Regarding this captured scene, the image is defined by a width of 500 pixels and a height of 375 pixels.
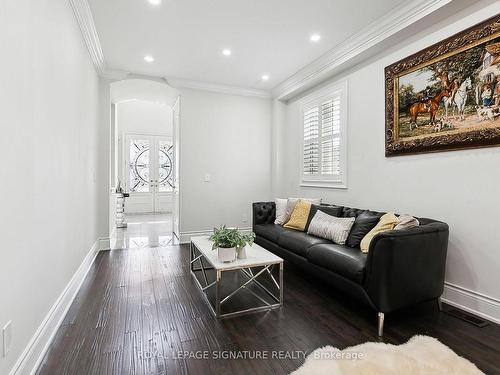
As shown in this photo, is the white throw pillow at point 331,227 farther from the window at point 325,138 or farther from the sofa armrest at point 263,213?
the sofa armrest at point 263,213

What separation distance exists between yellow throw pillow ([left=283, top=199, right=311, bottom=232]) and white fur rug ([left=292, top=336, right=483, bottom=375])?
6.28ft

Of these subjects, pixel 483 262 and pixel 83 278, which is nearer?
pixel 483 262

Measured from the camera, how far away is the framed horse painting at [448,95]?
2305mm

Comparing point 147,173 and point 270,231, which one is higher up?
point 147,173

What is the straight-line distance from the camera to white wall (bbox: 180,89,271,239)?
505 centimetres

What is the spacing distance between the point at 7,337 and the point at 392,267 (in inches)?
96.0

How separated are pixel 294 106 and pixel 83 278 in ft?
14.0

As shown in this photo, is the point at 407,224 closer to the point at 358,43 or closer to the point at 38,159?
the point at 358,43

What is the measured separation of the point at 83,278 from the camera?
10.6ft

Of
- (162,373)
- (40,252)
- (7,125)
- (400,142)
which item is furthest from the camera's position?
(400,142)

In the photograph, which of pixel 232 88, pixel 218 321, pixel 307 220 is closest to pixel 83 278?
pixel 218 321

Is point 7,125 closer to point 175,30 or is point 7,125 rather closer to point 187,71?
point 175,30

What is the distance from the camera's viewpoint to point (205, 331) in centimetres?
214

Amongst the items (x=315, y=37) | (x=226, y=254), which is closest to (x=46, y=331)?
(x=226, y=254)
